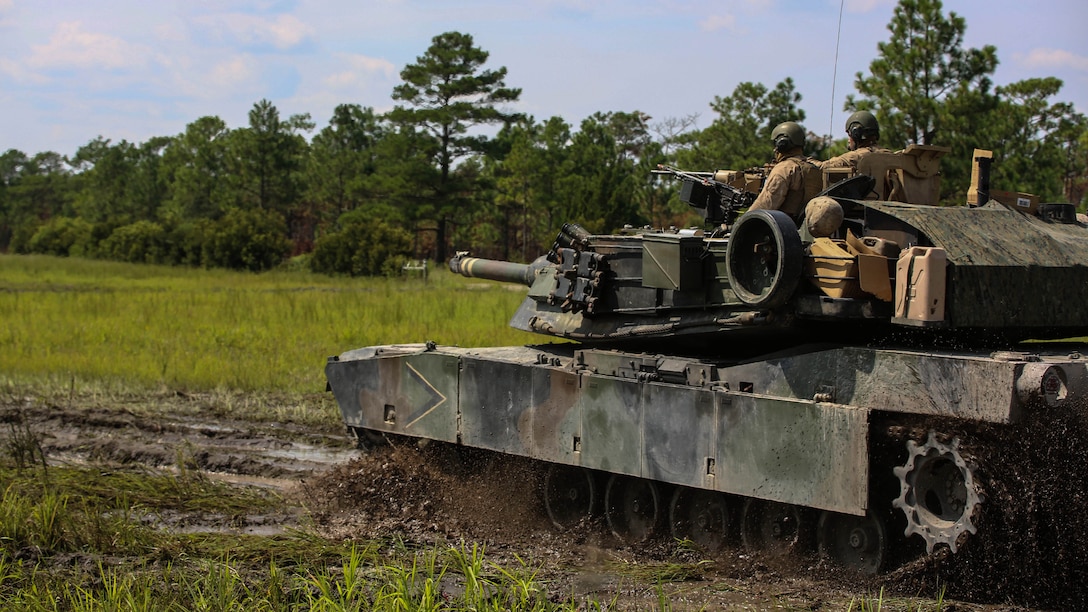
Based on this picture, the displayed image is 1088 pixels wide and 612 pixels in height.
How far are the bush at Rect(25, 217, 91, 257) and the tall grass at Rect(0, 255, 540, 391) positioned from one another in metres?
25.3

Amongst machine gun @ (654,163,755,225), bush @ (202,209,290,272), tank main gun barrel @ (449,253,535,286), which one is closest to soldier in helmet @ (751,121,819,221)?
machine gun @ (654,163,755,225)

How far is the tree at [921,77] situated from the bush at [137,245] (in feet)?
105

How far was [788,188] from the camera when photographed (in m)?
8.58

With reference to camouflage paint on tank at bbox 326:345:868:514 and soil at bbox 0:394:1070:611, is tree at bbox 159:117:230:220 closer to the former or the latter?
soil at bbox 0:394:1070:611

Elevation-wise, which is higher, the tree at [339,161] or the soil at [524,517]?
the tree at [339,161]

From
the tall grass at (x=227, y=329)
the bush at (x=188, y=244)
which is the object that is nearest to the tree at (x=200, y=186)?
the bush at (x=188, y=244)

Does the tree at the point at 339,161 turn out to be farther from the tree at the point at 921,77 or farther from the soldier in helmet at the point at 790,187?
the soldier in helmet at the point at 790,187

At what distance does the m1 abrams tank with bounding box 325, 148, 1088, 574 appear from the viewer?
23.0 ft

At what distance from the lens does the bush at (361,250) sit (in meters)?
38.8

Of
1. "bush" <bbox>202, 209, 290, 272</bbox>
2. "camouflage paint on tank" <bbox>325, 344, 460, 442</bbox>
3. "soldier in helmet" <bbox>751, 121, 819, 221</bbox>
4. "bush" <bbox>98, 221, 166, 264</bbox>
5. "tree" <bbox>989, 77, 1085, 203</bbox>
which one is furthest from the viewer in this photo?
"bush" <bbox>98, 221, 166, 264</bbox>

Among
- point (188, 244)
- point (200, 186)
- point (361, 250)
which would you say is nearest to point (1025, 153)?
point (361, 250)

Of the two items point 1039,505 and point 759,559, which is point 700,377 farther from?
point 1039,505

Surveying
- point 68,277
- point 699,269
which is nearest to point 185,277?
point 68,277

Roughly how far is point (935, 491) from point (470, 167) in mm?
44971
